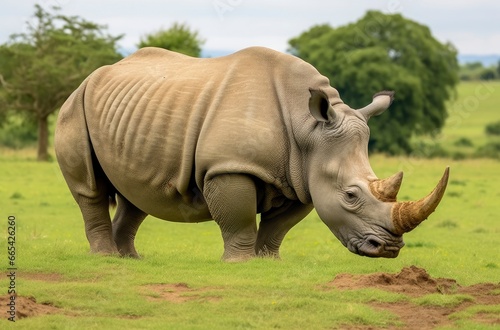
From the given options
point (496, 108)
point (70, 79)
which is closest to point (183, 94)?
point (70, 79)

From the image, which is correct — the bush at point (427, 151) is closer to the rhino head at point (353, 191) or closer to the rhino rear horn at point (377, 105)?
the rhino rear horn at point (377, 105)

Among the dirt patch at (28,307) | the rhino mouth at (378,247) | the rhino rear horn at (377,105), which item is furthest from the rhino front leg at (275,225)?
the dirt patch at (28,307)

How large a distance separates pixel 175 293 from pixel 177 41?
35.7 m

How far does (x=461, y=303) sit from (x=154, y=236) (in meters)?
9.23

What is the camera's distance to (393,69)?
4538 cm

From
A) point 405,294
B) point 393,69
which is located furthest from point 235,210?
point 393,69

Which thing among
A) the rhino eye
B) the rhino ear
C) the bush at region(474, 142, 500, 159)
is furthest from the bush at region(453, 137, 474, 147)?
the rhino eye

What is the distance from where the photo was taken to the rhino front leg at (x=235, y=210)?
36.3 feet

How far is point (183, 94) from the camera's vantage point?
1163cm

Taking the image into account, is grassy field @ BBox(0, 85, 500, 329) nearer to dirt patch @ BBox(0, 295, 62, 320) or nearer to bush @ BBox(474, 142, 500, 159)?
dirt patch @ BBox(0, 295, 62, 320)

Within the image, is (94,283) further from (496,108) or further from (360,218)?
(496,108)

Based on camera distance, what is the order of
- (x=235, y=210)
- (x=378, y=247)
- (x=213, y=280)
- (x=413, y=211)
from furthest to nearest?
1. (x=235, y=210)
2. (x=378, y=247)
3. (x=213, y=280)
4. (x=413, y=211)

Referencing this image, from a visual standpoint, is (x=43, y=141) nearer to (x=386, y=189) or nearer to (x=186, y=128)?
(x=186, y=128)

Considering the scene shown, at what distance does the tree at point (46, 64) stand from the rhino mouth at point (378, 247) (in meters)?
28.0
